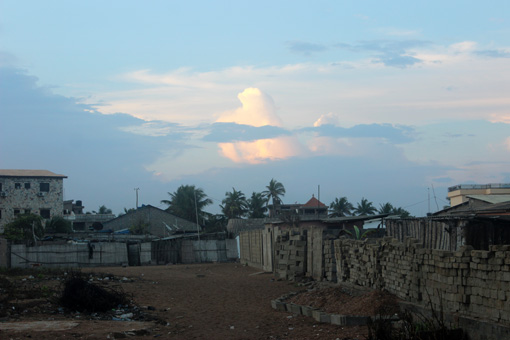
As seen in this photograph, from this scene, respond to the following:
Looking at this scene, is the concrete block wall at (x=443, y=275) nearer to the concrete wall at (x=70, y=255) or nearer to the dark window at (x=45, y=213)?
the concrete wall at (x=70, y=255)

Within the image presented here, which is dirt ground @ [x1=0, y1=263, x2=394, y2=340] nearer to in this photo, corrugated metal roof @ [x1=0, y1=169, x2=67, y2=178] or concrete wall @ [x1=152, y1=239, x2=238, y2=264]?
concrete wall @ [x1=152, y1=239, x2=238, y2=264]

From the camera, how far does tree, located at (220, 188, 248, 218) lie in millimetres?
67062

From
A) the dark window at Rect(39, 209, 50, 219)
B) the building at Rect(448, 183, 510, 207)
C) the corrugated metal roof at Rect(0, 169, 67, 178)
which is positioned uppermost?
the corrugated metal roof at Rect(0, 169, 67, 178)

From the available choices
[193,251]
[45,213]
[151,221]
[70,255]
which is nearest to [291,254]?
[193,251]

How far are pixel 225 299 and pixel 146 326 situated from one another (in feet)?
18.0

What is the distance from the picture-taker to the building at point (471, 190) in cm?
3650

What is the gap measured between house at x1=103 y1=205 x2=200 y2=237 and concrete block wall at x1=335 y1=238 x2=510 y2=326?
43696 millimetres

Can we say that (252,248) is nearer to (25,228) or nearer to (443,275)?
(25,228)

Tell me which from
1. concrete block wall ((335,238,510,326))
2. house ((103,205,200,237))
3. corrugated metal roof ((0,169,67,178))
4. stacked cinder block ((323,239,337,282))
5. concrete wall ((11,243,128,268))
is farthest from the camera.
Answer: house ((103,205,200,237))

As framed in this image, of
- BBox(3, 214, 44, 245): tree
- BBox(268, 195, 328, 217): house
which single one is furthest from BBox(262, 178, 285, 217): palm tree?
BBox(3, 214, 44, 245): tree

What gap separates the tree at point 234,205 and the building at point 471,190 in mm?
31689

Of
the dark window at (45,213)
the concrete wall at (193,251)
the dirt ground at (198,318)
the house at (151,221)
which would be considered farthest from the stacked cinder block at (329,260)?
the dark window at (45,213)

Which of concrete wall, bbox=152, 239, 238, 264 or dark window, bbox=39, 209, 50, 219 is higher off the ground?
dark window, bbox=39, 209, 50, 219

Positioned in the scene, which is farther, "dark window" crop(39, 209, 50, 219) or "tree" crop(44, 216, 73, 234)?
"dark window" crop(39, 209, 50, 219)
